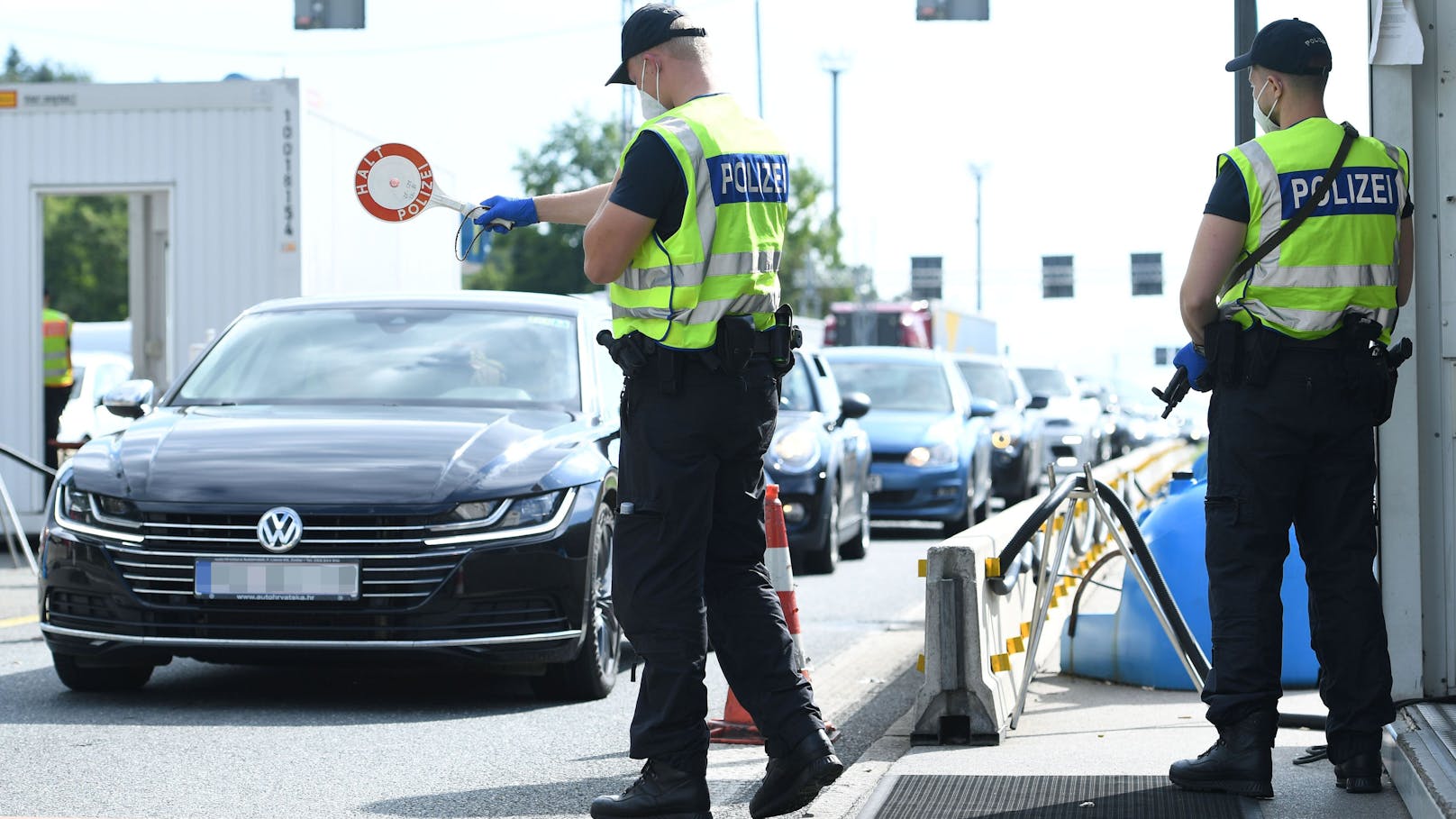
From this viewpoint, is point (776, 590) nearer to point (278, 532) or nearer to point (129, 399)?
point (278, 532)

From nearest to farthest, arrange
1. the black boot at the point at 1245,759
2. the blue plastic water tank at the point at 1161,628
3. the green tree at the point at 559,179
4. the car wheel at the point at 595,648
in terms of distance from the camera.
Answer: the black boot at the point at 1245,759, the blue plastic water tank at the point at 1161,628, the car wheel at the point at 595,648, the green tree at the point at 559,179

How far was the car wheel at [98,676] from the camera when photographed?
7.29m

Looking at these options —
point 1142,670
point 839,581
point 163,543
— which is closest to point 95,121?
point 839,581

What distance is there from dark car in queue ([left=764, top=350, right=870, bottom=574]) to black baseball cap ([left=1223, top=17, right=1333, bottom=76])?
715 cm

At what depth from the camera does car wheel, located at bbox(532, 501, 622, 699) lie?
722cm

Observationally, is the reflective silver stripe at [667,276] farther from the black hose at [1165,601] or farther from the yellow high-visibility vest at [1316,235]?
the black hose at [1165,601]

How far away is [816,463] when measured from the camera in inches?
503

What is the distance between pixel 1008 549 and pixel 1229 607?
1.41 meters

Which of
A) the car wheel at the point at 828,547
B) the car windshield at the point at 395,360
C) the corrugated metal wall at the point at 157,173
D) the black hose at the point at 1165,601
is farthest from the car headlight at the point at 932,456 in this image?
the black hose at the point at 1165,601

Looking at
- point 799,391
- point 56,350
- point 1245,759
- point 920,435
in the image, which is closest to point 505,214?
point 1245,759

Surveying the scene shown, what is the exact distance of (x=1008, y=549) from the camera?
21.2 feet

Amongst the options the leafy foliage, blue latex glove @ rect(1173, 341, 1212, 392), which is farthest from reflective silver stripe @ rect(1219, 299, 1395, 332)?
the leafy foliage

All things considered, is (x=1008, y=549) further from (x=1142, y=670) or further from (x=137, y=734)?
(x=137, y=734)

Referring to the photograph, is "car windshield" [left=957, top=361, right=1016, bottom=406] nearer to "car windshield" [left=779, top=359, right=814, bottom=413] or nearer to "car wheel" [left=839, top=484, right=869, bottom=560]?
"car wheel" [left=839, top=484, right=869, bottom=560]
